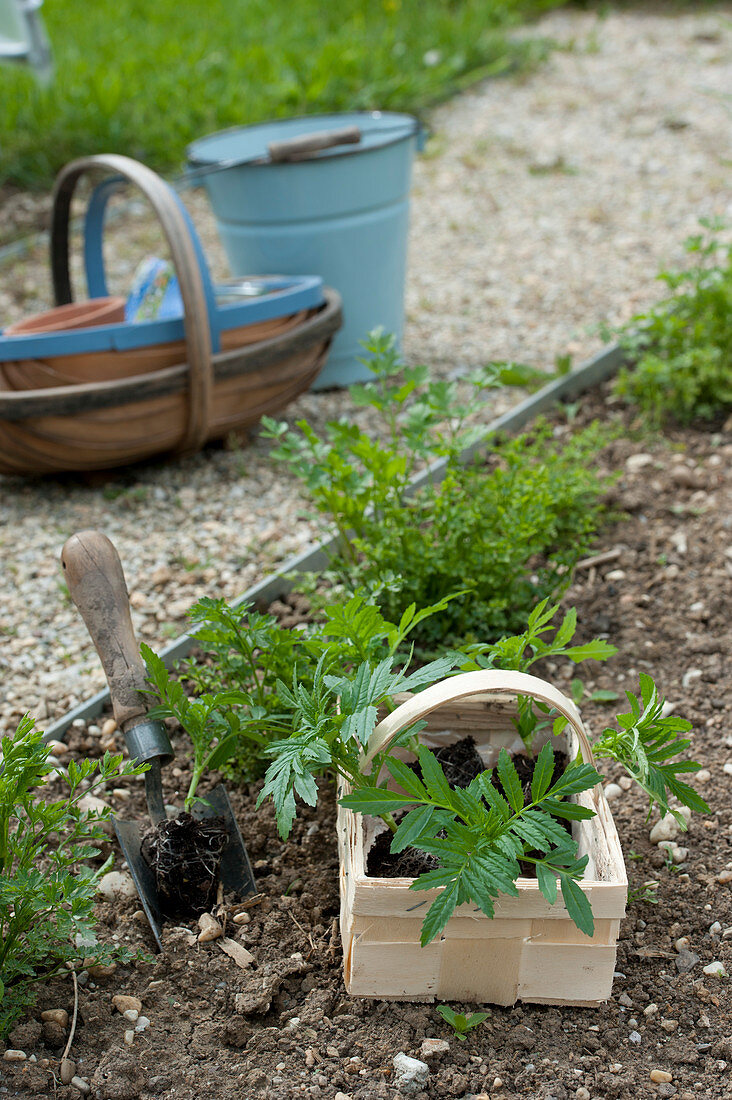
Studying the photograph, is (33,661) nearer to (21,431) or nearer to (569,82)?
(21,431)

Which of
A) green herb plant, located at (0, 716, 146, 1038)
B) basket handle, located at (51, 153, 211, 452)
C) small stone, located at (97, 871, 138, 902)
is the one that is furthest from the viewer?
basket handle, located at (51, 153, 211, 452)

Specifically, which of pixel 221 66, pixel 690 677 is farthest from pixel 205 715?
pixel 221 66

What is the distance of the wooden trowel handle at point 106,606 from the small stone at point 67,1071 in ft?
1.68

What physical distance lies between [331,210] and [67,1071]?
264 centimetres

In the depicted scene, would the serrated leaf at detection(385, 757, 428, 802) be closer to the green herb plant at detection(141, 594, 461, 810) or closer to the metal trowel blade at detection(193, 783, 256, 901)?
the green herb plant at detection(141, 594, 461, 810)

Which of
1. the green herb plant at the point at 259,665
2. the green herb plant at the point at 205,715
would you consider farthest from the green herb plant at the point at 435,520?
the green herb plant at the point at 205,715

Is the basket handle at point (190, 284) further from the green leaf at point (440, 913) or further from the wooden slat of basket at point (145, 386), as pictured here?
the green leaf at point (440, 913)

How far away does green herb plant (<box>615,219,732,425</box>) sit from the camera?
9.77 feet

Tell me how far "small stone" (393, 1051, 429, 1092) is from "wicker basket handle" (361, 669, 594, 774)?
0.42 metres

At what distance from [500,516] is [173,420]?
1.18m

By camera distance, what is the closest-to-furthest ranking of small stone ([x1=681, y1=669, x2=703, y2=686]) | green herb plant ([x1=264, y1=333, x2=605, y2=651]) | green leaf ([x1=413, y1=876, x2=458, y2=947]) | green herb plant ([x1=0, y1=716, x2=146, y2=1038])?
1. green leaf ([x1=413, y1=876, x2=458, y2=947])
2. green herb plant ([x1=0, y1=716, x2=146, y2=1038])
3. green herb plant ([x1=264, y1=333, x2=605, y2=651])
4. small stone ([x1=681, y1=669, x2=703, y2=686])

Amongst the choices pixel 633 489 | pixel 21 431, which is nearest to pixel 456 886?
pixel 633 489

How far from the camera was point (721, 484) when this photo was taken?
2.78 meters

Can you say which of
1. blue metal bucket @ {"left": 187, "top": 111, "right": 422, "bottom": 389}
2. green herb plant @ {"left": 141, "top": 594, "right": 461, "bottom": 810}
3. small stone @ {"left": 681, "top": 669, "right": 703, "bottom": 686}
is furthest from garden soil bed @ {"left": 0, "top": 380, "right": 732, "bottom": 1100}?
blue metal bucket @ {"left": 187, "top": 111, "right": 422, "bottom": 389}
